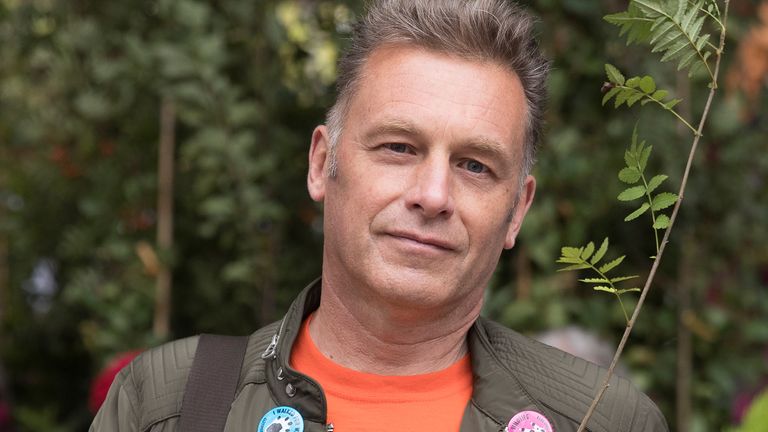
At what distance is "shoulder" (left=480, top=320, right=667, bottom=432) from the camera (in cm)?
165

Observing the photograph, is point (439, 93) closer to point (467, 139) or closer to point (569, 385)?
point (467, 139)

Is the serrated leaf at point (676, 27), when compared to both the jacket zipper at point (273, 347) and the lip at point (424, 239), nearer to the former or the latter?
the lip at point (424, 239)

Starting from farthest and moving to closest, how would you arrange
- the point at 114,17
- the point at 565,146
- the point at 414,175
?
1. the point at 114,17
2. the point at 565,146
3. the point at 414,175

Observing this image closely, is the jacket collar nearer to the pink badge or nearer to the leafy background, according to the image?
the pink badge

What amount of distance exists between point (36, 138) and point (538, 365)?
8.47 ft

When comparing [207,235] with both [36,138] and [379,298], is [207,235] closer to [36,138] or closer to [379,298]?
[36,138]

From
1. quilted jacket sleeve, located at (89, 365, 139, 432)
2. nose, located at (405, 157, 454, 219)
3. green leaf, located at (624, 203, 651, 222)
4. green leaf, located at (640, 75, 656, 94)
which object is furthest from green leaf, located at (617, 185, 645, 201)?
quilted jacket sleeve, located at (89, 365, 139, 432)

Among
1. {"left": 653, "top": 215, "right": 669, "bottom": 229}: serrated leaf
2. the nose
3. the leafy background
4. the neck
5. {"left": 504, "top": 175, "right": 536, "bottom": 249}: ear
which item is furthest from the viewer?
the leafy background

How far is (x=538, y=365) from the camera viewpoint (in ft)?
5.64

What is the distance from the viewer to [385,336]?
1.61 metres

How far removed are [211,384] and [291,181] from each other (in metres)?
1.64

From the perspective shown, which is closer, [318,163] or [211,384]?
[211,384]

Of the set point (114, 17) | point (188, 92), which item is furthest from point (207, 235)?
point (114, 17)

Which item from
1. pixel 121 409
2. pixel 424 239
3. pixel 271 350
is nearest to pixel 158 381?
pixel 121 409
